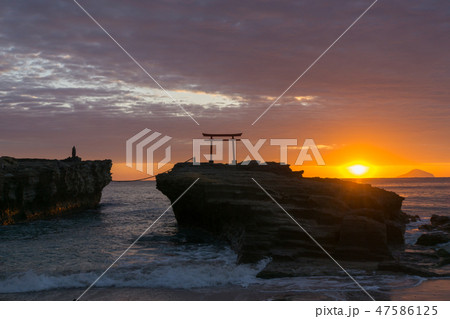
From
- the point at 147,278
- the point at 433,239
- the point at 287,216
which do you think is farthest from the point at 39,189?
the point at 433,239

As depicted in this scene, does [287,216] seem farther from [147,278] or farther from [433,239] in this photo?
[433,239]

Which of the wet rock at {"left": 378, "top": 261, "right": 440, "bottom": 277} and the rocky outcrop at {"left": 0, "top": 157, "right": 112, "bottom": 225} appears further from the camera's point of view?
the rocky outcrop at {"left": 0, "top": 157, "right": 112, "bottom": 225}

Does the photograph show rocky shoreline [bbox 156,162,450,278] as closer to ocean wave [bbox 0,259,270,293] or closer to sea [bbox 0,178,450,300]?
sea [bbox 0,178,450,300]

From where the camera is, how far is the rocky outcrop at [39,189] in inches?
1380

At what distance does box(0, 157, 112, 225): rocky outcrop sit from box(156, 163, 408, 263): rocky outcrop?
46.9 ft

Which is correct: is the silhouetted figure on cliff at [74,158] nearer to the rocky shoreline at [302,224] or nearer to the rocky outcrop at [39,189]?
the rocky outcrop at [39,189]

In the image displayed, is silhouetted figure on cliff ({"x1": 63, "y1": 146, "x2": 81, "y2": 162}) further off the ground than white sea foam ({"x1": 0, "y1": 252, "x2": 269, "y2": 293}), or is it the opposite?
silhouetted figure on cliff ({"x1": 63, "y1": 146, "x2": 81, "y2": 162})

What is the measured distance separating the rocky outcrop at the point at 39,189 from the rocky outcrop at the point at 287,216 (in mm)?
14296

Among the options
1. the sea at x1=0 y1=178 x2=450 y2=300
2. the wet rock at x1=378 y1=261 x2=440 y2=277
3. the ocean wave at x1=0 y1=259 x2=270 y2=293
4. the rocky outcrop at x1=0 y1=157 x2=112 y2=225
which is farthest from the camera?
the rocky outcrop at x1=0 y1=157 x2=112 y2=225

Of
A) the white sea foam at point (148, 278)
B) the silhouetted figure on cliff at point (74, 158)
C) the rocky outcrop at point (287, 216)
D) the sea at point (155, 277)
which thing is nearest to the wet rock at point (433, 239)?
the rocky outcrop at point (287, 216)

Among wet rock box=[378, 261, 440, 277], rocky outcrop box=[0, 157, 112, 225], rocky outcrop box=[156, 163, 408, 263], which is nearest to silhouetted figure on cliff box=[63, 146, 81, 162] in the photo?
rocky outcrop box=[0, 157, 112, 225]

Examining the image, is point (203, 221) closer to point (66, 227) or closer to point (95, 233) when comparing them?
point (95, 233)

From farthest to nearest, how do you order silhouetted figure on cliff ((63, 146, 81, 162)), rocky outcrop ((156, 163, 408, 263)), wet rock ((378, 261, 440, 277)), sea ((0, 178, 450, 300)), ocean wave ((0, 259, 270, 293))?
silhouetted figure on cliff ((63, 146, 81, 162)), rocky outcrop ((156, 163, 408, 263)), wet rock ((378, 261, 440, 277)), ocean wave ((0, 259, 270, 293)), sea ((0, 178, 450, 300))

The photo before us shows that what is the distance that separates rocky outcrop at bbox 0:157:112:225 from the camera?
35062 mm
